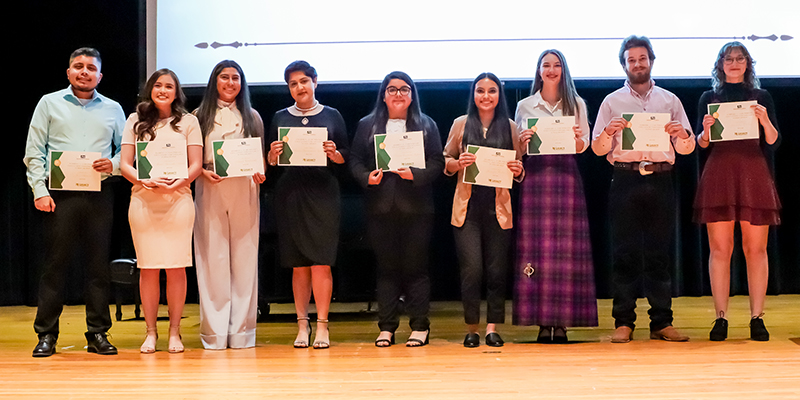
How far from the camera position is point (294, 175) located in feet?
12.2

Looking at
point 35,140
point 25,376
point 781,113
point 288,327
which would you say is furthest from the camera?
point 781,113

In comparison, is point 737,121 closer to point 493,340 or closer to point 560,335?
point 560,335

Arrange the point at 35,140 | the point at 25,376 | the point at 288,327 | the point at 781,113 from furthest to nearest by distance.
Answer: the point at 781,113 < the point at 288,327 < the point at 35,140 < the point at 25,376

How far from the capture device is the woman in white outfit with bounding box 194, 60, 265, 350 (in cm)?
368

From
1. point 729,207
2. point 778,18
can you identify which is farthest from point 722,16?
point 729,207

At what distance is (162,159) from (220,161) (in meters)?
0.28

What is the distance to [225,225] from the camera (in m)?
3.71

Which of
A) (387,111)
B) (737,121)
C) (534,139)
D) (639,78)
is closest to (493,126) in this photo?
(534,139)

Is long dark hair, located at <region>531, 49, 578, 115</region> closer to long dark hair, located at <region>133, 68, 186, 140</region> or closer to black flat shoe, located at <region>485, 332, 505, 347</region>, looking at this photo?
black flat shoe, located at <region>485, 332, 505, 347</region>

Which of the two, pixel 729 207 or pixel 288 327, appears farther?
pixel 288 327

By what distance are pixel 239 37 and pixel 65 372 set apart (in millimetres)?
2605

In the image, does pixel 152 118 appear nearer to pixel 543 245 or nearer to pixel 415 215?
Answer: pixel 415 215

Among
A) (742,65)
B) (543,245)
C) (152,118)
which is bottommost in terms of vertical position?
(543,245)

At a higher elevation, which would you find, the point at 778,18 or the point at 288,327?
the point at 778,18
